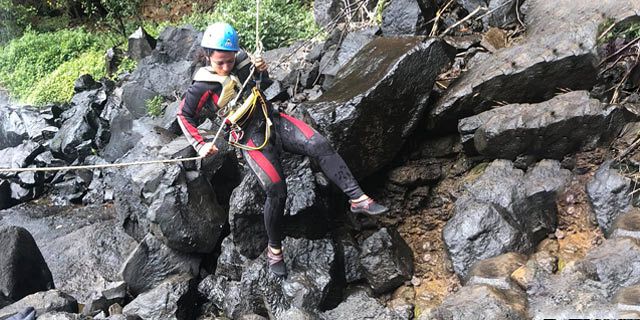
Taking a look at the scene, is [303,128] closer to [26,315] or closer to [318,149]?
[318,149]

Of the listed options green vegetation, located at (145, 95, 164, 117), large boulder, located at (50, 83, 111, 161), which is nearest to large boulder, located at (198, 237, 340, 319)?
green vegetation, located at (145, 95, 164, 117)

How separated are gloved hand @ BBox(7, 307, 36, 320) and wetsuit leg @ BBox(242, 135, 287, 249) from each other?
2.74 m

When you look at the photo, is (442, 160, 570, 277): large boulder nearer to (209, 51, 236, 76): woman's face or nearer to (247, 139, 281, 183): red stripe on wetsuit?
(247, 139, 281, 183): red stripe on wetsuit

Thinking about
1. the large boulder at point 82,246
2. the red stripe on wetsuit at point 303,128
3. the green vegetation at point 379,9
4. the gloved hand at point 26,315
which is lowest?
the large boulder at point 82,246

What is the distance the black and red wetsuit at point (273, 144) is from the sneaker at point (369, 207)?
78 mm

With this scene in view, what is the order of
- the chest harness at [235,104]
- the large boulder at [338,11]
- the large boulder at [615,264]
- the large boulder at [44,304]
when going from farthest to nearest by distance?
1. the large boulder at [338,11]
2. the large boulder at [44,304]
3. the chest harness at [235,104]
4. the large boulder at [615,264]

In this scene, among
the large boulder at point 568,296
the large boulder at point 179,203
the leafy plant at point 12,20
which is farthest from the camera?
the leafy plant at point 12,20

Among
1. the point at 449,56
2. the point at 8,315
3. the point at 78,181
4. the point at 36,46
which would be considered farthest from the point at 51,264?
the point at 36,46

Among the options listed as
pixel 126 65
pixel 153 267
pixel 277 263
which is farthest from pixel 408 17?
pixel 126 65

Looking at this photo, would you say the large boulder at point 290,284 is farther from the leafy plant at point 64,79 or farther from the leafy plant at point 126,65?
the leafy plant at point 64,79

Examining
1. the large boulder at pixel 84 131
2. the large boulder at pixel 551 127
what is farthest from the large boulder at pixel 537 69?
the large boulder at pixel 84 131

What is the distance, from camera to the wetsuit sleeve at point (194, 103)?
5262 mm

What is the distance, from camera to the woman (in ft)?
16.9

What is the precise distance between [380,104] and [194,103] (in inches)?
73.2
